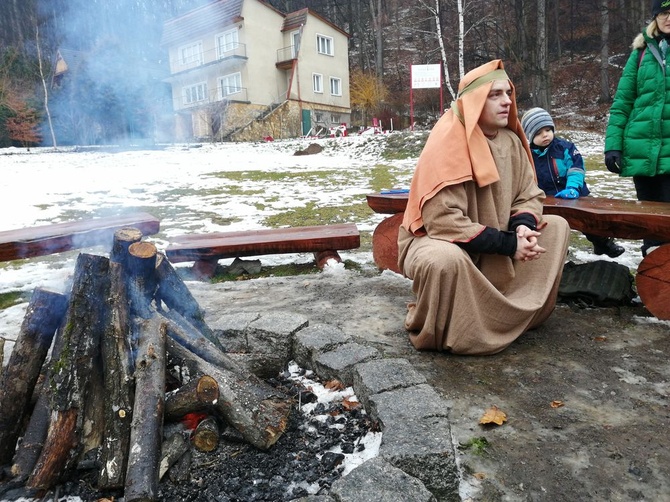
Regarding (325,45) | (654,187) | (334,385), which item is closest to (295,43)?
(325,45)

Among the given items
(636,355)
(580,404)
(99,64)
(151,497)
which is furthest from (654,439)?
(99,64)

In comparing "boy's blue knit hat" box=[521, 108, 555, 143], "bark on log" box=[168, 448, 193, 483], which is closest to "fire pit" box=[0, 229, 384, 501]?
"bark on log" box=[168, 448, 193, 483]

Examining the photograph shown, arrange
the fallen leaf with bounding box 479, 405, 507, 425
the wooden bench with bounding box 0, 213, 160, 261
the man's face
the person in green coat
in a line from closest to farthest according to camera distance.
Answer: the fallen leaf with bounding box 479, 405, 507, 425 < the man's face < the person in green coat < the wooden bench with bounding box 0, 213, 160, 261

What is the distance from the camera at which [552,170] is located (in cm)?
474

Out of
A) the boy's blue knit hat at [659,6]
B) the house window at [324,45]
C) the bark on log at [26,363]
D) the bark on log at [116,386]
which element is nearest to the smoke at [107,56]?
the bark on log at [26,363]

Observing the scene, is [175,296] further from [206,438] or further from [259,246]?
[259,246]

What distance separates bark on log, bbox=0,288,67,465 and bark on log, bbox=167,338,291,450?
539mm

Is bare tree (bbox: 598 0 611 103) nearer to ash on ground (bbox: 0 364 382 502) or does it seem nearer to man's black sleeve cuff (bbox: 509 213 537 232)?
man's black sleeve cuff (bbox: 509 213 537 232)

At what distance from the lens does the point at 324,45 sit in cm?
2838

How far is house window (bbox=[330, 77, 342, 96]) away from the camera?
96.1 ft

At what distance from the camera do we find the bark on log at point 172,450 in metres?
1.97

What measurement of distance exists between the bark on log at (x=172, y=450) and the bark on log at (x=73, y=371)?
14.8 inches

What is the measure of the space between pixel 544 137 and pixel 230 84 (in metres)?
23.0

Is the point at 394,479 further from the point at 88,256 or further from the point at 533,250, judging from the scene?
the point at 533,250
